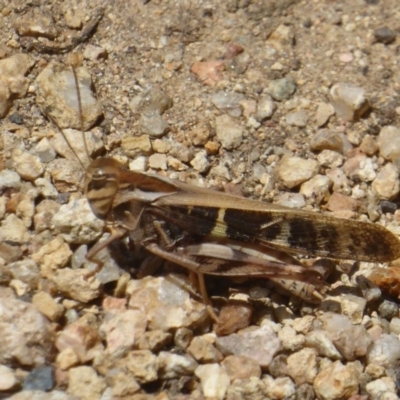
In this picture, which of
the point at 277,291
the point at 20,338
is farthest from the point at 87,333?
the point at 277,291

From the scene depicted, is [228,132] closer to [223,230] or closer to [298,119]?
[298,119]

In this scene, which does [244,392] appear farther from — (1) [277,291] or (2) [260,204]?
(2) [260,204]

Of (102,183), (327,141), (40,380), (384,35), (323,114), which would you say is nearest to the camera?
(40,380)

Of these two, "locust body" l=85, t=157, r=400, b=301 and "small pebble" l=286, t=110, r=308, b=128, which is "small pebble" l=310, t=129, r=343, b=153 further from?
"locust body" l=85, t=157, r=400, b=301

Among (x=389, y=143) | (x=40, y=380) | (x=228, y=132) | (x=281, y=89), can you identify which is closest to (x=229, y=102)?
(x=228, y=132)

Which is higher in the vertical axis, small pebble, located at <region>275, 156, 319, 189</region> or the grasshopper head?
the grasshopper head

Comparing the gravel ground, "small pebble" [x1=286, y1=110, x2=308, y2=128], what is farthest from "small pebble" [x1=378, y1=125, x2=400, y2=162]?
"small pebble" [x1=286, y1=110, x2=308, y2=128]
